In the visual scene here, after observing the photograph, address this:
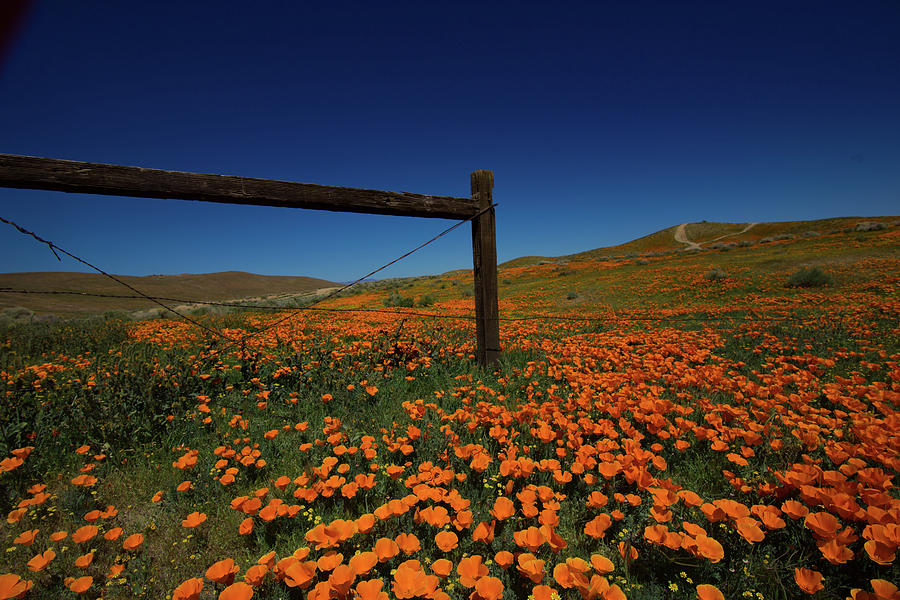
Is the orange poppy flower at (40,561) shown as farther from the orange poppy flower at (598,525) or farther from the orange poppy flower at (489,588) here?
the orange poppy flower at (598,525)

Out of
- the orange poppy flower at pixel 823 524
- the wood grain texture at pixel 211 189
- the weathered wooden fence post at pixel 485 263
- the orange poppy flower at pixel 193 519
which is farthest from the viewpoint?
the weathered wooden fence post at pixel 485 263

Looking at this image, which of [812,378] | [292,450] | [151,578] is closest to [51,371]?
[292,450]

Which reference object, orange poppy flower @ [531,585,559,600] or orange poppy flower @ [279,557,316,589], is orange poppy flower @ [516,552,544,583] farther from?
orange poppy flower @ [279,557,316,589]

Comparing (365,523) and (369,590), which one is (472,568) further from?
(365,523)

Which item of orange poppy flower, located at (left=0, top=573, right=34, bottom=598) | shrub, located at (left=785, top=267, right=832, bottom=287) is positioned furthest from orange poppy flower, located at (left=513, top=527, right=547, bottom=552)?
shrub, located at (left=785, top=267, right=832, bottom=287)

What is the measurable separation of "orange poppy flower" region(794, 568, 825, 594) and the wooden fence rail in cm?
327

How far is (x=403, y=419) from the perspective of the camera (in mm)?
3064

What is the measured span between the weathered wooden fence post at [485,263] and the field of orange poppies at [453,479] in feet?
1.09

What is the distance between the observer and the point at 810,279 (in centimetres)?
1140

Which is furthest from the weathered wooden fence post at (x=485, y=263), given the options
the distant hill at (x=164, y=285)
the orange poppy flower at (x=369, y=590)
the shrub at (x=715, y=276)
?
the distant hill at (x=164, y=285)

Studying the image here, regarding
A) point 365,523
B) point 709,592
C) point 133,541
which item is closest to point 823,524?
point 709,592

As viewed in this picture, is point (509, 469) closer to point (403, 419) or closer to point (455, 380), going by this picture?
point (403, 419)

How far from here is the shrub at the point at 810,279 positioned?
11281 millimetres

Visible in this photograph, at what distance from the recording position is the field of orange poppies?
1438mm
